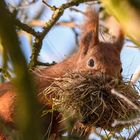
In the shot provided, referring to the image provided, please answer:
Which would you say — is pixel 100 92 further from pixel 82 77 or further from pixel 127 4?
pixel 127 4

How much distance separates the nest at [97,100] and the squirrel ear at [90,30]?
26.7 inches

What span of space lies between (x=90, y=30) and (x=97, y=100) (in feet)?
2.98

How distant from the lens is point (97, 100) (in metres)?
2.92

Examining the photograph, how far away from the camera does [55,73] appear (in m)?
3.48

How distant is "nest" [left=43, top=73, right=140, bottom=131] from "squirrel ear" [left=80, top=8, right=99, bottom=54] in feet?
2.22

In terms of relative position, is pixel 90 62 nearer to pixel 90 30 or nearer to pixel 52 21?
pixel 90 30

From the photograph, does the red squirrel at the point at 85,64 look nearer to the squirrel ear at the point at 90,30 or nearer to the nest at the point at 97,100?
the squirrel ear at the point at 90,30

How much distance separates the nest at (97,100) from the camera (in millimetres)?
2891

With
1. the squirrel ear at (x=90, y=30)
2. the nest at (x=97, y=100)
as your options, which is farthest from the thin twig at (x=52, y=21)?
the squirrel ear at (x=90, y=30)

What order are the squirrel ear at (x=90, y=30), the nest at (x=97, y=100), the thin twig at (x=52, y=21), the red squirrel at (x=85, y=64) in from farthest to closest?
1. the squirrel ear at (x=90, y=30)
2. the red squirrel at (x=85, y=64)
3. the thin twig at (x=52, y=21)
4. the nest at (x=97, y=100)

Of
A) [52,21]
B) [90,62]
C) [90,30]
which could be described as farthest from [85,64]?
[52,21]

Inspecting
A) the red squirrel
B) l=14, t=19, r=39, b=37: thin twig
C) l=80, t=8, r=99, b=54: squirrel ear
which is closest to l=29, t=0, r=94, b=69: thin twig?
l=14, t=19, r=39, b=37: thin twig

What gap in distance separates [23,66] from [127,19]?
33 centimetres

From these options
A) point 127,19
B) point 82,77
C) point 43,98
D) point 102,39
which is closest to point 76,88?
point 82,77
